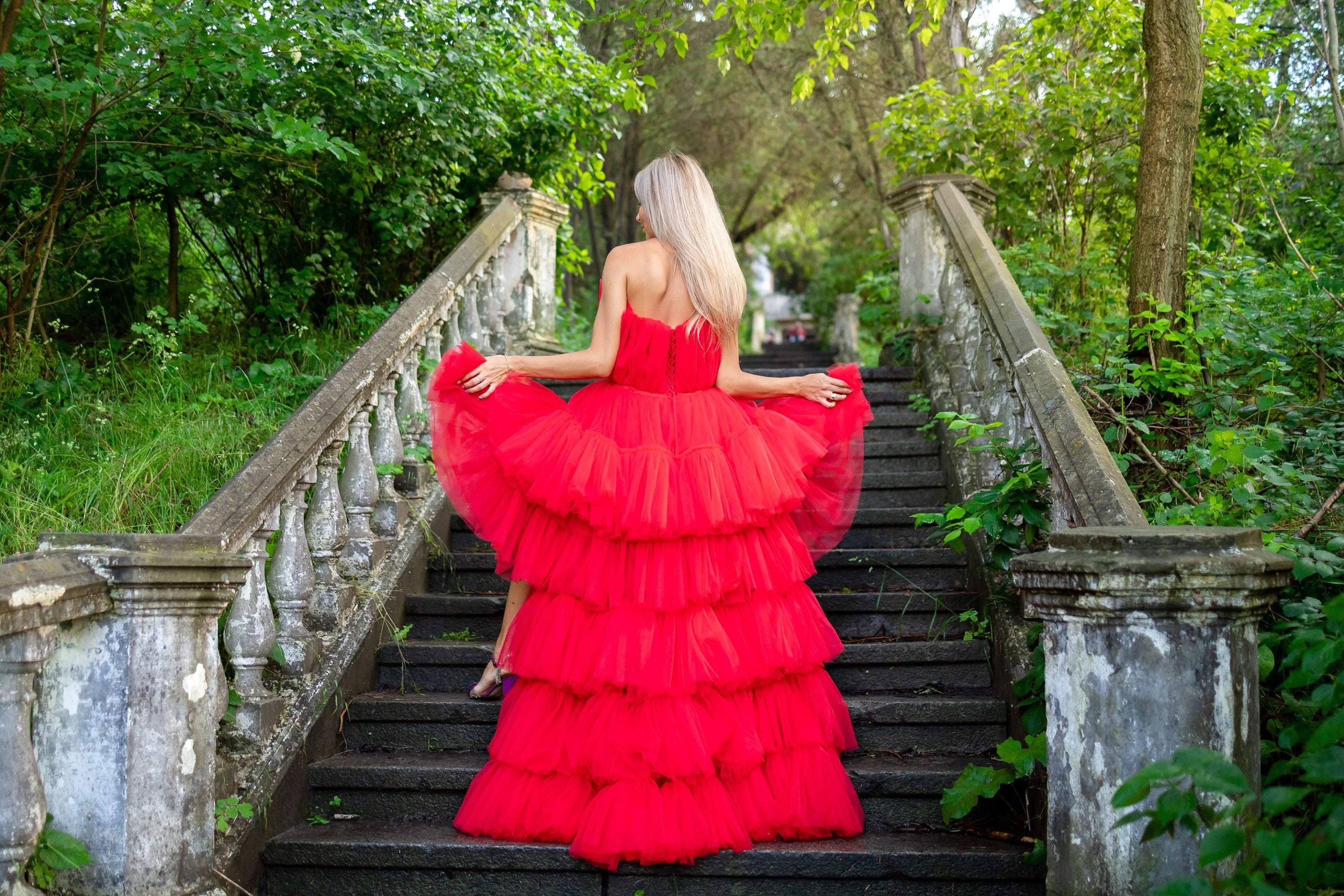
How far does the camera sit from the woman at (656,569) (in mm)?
3156

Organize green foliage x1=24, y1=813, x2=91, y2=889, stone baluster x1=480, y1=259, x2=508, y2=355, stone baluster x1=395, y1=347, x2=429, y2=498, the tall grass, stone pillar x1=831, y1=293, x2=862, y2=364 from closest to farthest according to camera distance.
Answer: green foliage x1=24, y1=813, x2=91, y2=889 → the tall grass → stone baluster x1=395, y1=347, x2=429, y2=498 → stone baluster x1=480, y1=259, x2=508, y2=355 → stone pillar x1=831, y1=293, x2=862, y2=364

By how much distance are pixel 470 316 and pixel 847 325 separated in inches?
468

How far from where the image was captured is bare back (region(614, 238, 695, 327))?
3535 millimetres

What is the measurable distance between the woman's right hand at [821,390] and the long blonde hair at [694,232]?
0.45 meters

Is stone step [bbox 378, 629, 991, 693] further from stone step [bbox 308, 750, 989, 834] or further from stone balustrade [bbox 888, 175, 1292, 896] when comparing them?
stone balustrade [bbox 888, 175, 1292, 896]

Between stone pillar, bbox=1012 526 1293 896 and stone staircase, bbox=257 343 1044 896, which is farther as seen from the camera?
stone staircase, bbox=257 343 1044 896

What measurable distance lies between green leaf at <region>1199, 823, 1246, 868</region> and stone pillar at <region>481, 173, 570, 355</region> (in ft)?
16.6

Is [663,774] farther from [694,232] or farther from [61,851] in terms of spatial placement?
[694,232]

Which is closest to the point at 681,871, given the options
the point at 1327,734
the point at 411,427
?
the point at 1327,734

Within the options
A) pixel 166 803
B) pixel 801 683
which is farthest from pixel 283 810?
pixel 801 683

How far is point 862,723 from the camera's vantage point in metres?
3.84

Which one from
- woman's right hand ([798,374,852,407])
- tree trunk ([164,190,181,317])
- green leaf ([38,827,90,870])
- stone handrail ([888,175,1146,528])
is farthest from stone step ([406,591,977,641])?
tree trunk ([164,190,181,317])

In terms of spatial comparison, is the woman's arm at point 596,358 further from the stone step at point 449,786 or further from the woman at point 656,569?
the stone step at point 449,786

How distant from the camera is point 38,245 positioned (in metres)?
5.23
